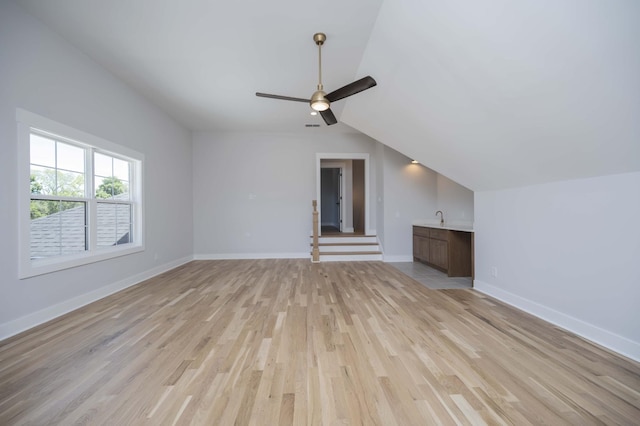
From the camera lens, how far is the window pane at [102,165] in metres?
3.61

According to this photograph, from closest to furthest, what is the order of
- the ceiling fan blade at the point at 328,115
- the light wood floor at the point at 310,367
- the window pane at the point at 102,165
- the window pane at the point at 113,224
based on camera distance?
the light wood floor at the point at 310,367
the ceiling fan blade at the point at 328,115
the window pane at the point at 102,165
the window pane at the point at 113,224

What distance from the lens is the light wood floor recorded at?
1.49 metres

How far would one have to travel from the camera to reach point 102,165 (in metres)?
3.76

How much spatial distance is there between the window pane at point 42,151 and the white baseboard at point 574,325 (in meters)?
5.31

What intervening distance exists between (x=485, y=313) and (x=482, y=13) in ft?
8.92

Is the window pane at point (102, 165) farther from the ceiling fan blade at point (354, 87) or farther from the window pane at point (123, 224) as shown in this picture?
the ceiling fan blade at point (354, 87)

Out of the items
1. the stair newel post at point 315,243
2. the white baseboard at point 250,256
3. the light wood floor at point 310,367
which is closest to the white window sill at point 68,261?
the light wood floor at point 310,367

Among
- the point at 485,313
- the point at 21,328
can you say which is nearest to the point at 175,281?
the point at 21,328

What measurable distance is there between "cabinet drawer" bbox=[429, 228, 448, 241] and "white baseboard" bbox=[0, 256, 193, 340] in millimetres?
4935

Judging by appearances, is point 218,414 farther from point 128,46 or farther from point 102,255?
point 128,46

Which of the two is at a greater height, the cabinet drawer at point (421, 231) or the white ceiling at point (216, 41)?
the white ceiling at point (216, 41)

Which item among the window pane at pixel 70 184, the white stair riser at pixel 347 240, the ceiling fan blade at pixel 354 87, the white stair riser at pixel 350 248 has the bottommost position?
the white stair riser at pixel 350 248

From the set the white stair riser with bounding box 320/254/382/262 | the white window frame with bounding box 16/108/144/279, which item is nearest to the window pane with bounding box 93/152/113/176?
the white window frame with bounding box 16/108/144/279

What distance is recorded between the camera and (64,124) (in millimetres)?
3029
